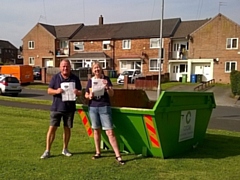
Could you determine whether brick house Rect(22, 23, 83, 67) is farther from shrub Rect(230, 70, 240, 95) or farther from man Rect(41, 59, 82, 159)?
man Rect(41, 59, 82, 159)

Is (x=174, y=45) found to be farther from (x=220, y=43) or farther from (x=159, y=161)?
(x=159, y=161)

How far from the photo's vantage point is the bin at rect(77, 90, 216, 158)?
5.57 meters

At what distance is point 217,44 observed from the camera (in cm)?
4038

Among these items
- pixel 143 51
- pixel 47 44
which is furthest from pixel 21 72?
pixel 47 44

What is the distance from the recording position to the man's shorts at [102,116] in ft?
18.6

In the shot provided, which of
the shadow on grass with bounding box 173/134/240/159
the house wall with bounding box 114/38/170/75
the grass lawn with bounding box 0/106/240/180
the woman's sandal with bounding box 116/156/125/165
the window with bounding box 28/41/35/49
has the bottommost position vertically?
the shadow on grass with bounding box 173/134/240/159

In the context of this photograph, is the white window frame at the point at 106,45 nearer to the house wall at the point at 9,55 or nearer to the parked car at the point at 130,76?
the parked car at the point at 130,76

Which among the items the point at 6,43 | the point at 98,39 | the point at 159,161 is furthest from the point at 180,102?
the point at 6,43

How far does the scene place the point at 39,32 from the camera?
56.9 metres

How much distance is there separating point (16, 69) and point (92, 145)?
2991cm

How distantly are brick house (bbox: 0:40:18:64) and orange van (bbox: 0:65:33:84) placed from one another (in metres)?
56.2

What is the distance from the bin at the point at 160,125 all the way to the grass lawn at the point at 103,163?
20cm

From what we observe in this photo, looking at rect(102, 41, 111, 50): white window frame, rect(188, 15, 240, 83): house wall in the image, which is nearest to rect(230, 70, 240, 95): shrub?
rect(188, 15, 240, 83): house wall

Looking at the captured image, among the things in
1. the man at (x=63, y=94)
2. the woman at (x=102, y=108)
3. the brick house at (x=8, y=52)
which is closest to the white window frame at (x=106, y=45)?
the man at (x=63, y=94)
